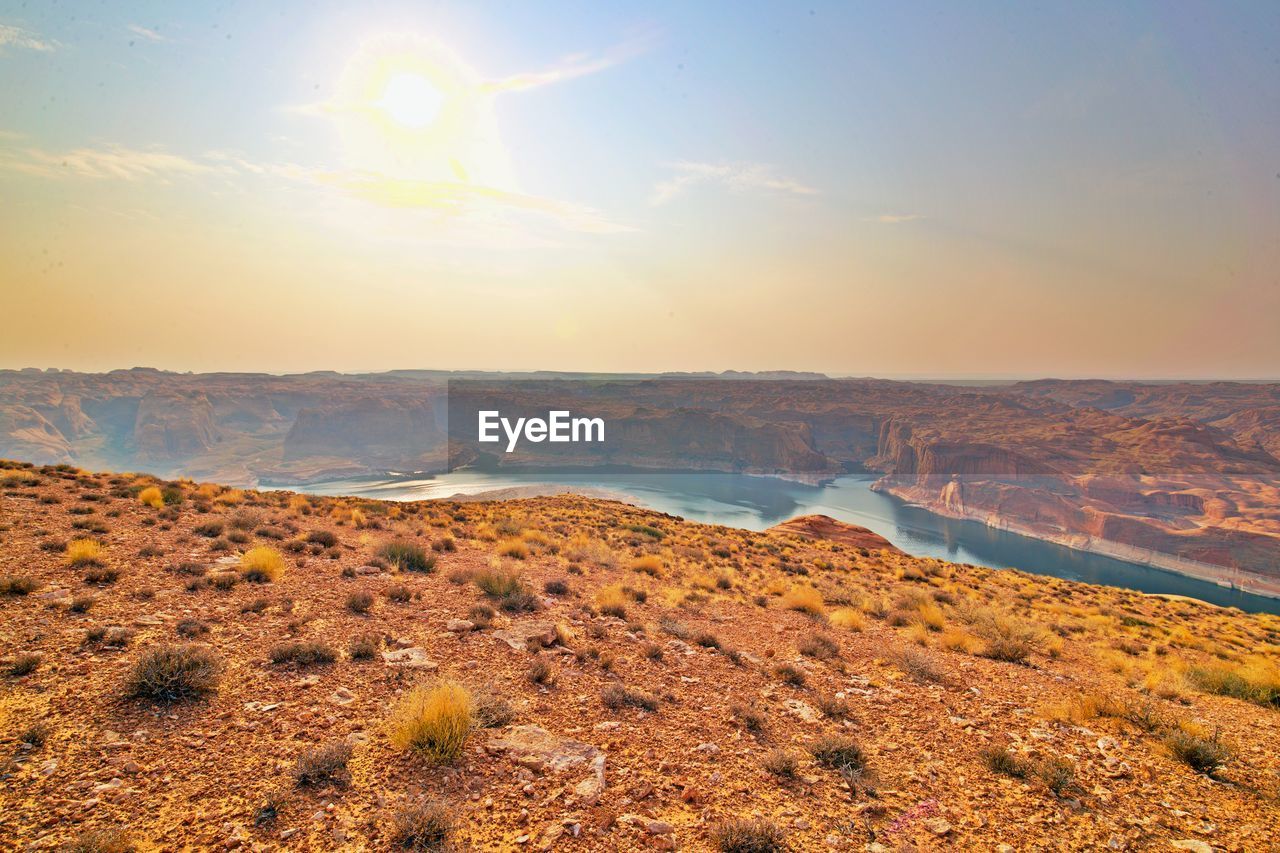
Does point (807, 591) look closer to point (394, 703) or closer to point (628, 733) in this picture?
point (628, 733)

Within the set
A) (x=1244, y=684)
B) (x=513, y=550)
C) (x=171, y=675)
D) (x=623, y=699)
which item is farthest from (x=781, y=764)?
(x=513, y=550)

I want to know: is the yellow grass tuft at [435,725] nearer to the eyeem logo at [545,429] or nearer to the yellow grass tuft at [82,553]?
the yellow grass tuft at [82,553]

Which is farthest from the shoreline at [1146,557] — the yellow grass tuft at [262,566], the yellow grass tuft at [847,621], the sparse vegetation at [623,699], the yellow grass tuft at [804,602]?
the yellow grass tuft at [262,566]

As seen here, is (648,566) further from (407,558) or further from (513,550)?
(407,558)

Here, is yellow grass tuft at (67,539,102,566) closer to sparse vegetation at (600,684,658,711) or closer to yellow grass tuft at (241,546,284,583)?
yellow grass tuft at (241,546,284,583)

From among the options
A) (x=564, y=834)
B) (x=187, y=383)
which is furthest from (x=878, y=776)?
(x=187, y=383)

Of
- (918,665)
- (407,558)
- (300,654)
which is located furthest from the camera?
(407,558)
